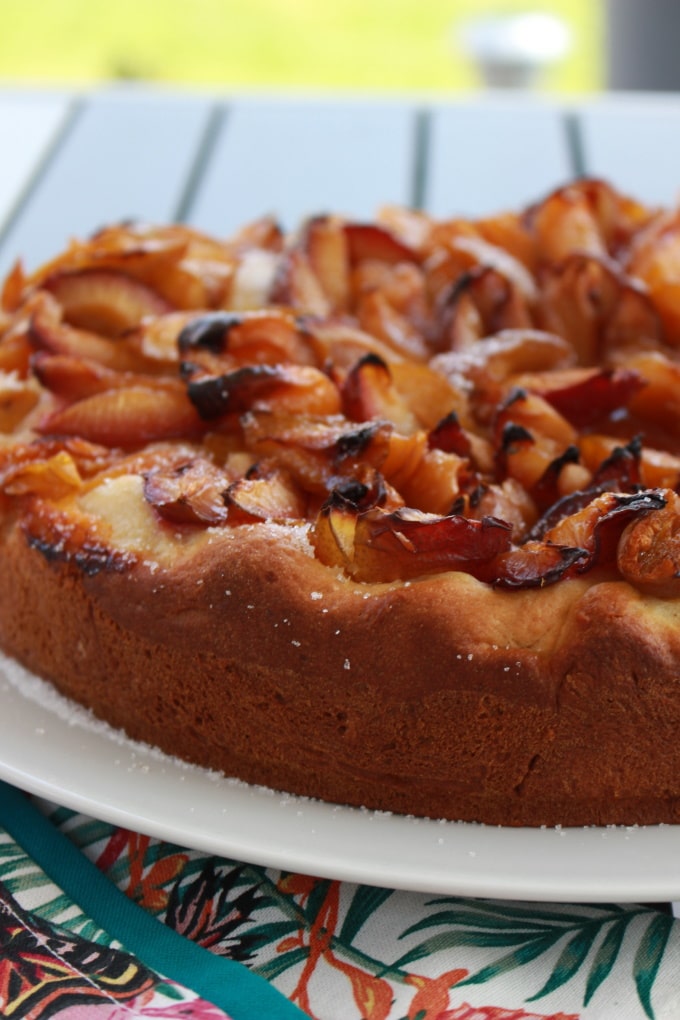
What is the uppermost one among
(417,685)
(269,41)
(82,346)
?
(82,346)

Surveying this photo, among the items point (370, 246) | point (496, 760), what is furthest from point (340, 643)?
point (370, 246)

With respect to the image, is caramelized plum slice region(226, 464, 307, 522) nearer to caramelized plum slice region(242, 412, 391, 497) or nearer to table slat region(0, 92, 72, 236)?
caramelized plum slice region(242, 412, 391, 497)

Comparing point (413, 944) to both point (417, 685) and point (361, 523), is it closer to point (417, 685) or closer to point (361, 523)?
point (417, 685)

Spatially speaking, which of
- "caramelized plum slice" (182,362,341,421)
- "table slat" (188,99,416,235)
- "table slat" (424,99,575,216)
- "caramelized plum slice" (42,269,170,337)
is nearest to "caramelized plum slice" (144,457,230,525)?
"caramelized plum slice" (182,362,341,421)

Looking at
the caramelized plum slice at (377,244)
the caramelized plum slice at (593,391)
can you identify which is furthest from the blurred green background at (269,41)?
the caramelized plum slice at (593,391)

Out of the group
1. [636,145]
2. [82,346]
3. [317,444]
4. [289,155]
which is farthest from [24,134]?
[317,444]

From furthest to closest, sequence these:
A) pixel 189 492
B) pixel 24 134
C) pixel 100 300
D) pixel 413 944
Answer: pixel 24 134, pixel 100 300, pixel 189 492, pixel 413 944
